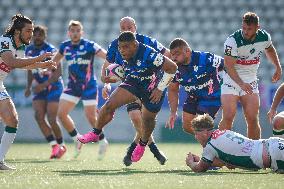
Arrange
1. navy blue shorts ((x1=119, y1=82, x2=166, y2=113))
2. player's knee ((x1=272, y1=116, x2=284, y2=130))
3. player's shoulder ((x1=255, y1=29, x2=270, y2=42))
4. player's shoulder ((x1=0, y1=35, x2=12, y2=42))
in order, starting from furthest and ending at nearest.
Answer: player's shoulder ((x1=255, y1=29, x2=270, y2=42)) < navy blue shorts ((x1=119, y1=82, x2=166, y2=113)) < player's shoulder ((x1=0, y1=35, x2=12, y2=42)) < player's knee ((x1=272, y1=116, x2=284, y2=130))

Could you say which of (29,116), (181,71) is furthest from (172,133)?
(181,71)

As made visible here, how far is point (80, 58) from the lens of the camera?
13.5 m

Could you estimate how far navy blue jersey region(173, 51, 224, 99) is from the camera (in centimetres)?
1022

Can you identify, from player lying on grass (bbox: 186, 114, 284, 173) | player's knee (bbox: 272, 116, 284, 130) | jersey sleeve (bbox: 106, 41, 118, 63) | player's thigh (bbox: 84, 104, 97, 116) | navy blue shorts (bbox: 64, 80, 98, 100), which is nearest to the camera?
player lying on grass (bbox: 186, 114, 284, 173)

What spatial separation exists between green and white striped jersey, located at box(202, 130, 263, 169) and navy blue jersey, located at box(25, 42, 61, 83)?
6.23 metres

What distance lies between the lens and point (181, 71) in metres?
10.2

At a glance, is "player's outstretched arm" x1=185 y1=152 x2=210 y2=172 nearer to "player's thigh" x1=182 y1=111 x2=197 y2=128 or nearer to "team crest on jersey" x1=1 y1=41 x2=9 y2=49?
"player's thigh" x1=182 y1=111 x2=197 y2=128

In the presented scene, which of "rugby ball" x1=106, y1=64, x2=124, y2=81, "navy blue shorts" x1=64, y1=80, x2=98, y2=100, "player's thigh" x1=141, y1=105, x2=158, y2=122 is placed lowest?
"navy blue shorts" x1=64, y1=80, x2=98, y2=100

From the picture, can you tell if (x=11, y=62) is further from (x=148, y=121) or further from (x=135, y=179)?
(x=135, y=179)

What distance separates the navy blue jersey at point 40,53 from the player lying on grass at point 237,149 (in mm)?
6112

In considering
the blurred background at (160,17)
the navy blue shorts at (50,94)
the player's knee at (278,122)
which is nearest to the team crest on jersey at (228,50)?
the player's knee at (278,122)

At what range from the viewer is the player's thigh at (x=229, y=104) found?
9.91 m

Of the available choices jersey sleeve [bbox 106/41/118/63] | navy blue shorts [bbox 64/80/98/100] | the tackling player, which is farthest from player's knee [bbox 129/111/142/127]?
navy blue shorts [bbox 64/80/98/100]

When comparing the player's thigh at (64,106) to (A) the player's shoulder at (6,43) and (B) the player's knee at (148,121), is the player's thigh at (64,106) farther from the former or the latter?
(A) the player's shoulder at (6,43)
